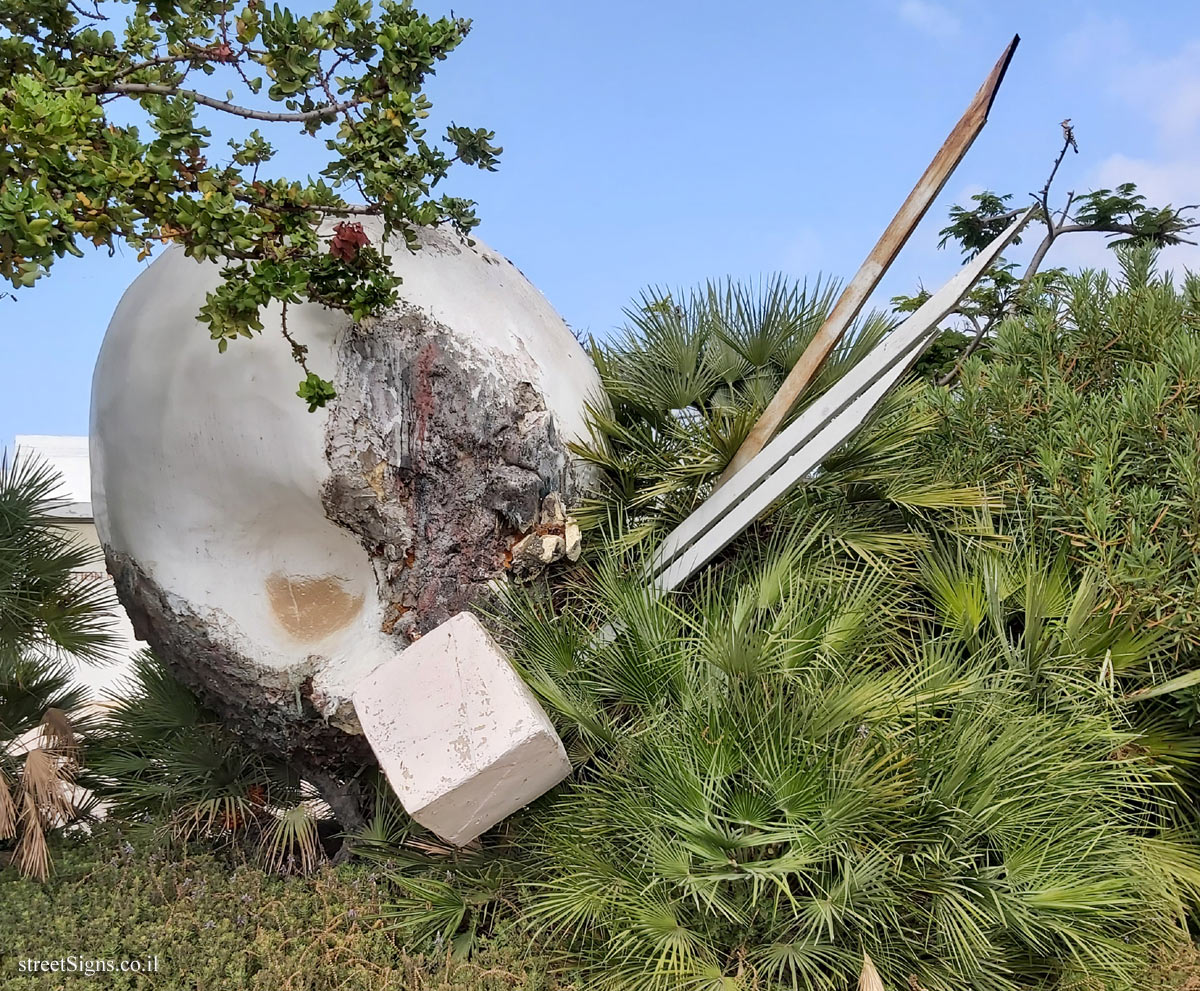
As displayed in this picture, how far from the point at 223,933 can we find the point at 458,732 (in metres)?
1.44

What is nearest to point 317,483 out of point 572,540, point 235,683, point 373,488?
point 373,488

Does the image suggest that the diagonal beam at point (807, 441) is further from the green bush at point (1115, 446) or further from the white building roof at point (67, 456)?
the white building roof at point (67, 456)

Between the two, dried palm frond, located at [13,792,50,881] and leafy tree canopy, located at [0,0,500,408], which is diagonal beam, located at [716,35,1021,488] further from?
dried palm frond, located at [13,792,50,881]

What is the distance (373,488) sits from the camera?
4508mm

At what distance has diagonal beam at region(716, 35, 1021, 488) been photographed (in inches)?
184

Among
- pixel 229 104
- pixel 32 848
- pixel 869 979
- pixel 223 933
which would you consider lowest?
pixel 869 979

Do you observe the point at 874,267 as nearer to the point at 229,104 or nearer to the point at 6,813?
the point at 229,104

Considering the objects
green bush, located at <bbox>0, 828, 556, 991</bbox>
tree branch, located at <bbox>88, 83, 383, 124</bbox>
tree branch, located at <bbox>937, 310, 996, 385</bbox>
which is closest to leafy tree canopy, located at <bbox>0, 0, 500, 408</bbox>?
tree branch, located at <bbox>88, 83, 383, 124</bbox>

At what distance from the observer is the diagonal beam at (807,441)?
470 cm

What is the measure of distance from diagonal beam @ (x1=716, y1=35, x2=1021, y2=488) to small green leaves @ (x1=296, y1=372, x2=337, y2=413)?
1.81m

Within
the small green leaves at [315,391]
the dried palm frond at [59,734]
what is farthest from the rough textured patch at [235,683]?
the dried palm frond at [59,734]

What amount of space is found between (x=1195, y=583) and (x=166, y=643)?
4583 mm

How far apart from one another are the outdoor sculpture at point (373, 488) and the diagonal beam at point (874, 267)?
0.01 metres

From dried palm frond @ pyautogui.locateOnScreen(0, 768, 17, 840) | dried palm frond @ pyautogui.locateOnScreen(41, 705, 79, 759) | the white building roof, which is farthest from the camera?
the white building roof
